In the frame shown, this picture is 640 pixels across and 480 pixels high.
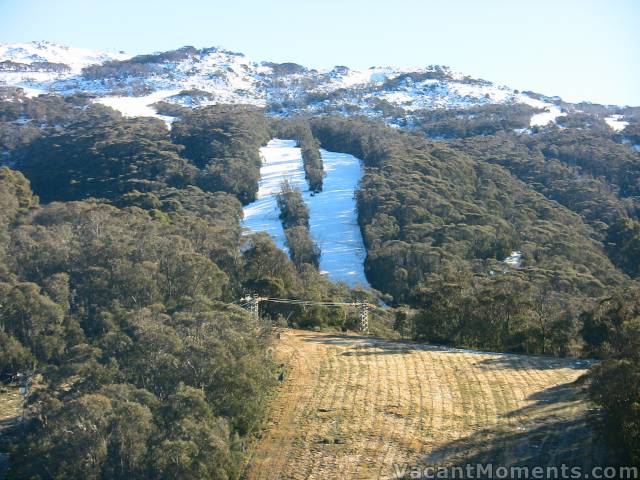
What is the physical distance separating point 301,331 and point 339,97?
457 ft

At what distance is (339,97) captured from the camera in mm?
170250

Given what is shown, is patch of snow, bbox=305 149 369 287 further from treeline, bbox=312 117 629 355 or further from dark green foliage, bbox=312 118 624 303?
treeline, bbox=312 117 629 355

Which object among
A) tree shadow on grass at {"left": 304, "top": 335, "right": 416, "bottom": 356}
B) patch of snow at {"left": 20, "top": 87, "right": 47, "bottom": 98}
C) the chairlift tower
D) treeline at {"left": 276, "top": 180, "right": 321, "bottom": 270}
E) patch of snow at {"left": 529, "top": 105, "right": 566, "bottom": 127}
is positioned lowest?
treeline at {"left": 276, "top": 180, "right": 321, "bottom": 270}

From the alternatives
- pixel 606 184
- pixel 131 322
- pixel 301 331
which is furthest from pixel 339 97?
pixel 131 322

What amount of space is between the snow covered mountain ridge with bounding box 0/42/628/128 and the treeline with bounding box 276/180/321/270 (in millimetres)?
71959

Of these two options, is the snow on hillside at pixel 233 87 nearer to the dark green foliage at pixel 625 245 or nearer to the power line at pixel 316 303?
the dark green foliage at pixel 625 245

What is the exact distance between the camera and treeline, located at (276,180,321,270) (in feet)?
206

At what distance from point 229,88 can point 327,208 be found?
113 meters

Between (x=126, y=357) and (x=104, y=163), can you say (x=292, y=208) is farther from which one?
(x=126, y=357)

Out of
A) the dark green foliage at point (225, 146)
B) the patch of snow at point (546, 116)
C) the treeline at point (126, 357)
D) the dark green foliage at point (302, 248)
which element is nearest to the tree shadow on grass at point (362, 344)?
the treeline at point (126, 357)

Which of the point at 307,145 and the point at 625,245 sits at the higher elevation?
the point at 307,145

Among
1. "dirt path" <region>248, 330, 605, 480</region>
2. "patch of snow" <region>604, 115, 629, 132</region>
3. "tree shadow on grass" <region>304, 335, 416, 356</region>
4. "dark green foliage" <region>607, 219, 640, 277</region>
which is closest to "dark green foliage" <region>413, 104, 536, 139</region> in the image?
"patch of snow" <region>604, 115, 629, 132</region>

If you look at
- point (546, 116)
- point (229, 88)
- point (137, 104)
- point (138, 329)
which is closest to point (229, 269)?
point (138, 329)

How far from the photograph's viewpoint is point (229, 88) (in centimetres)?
18112
